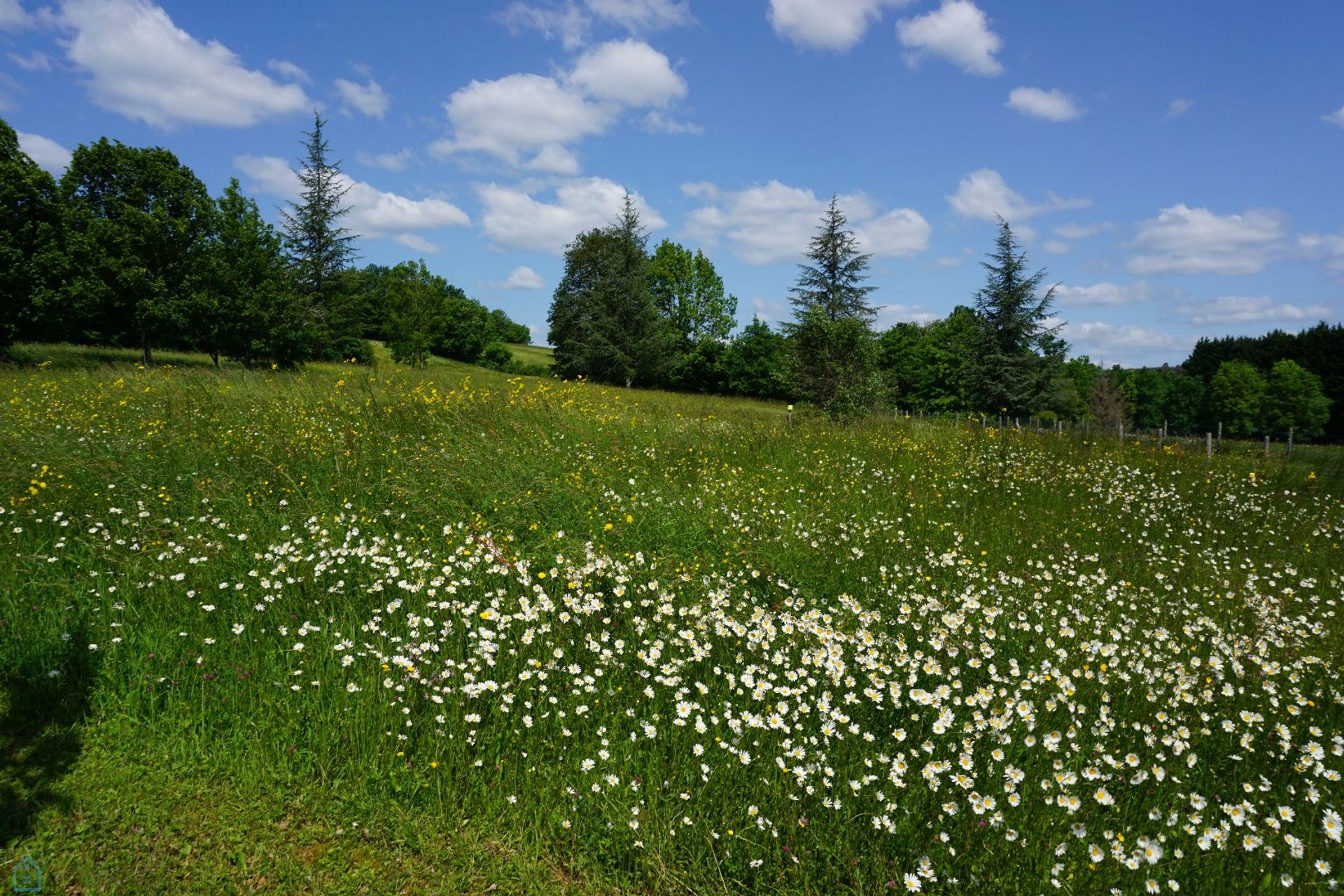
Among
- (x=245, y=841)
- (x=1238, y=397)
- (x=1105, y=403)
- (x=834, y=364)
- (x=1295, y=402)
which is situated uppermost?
(x=1238, y=397)

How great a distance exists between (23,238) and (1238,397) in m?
87.6

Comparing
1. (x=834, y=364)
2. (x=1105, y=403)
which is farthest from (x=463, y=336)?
(x=1105, y=403)

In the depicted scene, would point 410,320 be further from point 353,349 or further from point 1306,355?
point 1306,355

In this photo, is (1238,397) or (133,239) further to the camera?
(1238,397)

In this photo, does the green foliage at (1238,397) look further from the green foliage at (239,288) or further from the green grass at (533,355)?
the green foliage at (239,288)

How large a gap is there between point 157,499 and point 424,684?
4.75 metres

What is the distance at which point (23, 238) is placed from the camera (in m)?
23.5

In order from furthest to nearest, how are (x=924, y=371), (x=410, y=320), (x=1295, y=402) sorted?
(x=1295, y=402)
(x=924, y=371)
(x=410, y=320)

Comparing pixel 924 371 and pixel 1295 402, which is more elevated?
pixel 924 371

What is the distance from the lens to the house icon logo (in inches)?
113

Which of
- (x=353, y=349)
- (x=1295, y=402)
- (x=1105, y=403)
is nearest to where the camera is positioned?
(x=353, y=349)

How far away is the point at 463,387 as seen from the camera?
1348 centimetres

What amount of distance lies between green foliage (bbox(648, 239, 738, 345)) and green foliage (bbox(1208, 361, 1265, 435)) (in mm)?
47417

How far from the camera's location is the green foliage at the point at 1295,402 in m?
57.1
